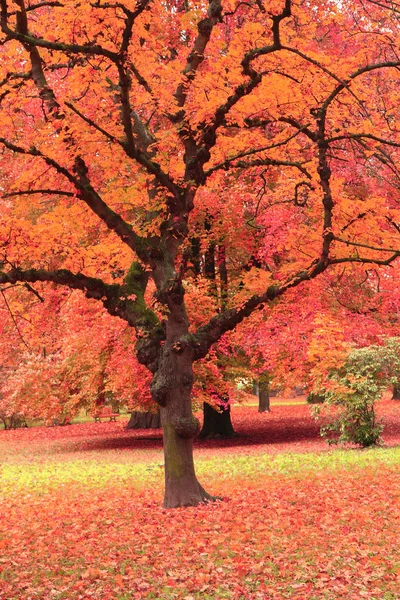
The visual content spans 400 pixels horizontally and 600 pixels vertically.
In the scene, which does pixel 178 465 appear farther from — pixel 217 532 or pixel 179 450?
pixel 217 532

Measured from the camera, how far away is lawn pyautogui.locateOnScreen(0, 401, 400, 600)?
646 cm

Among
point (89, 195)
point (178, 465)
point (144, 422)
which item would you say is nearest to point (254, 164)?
point (89, 195)

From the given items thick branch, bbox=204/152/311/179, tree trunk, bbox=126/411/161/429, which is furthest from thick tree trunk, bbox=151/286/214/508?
tree trunk, bbox=126/411/161/429

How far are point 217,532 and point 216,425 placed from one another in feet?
55.1

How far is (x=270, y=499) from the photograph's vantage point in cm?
1097

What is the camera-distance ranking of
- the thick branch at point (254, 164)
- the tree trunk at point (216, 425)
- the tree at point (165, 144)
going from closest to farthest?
1. the tree at point (165, 144)
2. the thick branch at point (254, 164)
3. the tree trunk at point (216, 425)

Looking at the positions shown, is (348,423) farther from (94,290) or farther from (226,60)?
(226,60)

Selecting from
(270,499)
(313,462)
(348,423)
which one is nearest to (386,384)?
(348,423)

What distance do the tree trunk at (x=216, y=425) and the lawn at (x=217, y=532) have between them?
24.1ft

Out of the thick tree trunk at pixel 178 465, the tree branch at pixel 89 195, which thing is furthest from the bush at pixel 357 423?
the tree branch at pixel 89 195

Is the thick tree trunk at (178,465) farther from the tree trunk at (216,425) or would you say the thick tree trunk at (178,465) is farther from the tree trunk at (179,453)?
the tree trunk at (216,425)

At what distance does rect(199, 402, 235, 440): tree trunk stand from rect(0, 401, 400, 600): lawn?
7.34 meters

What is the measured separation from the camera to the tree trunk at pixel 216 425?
2519cm

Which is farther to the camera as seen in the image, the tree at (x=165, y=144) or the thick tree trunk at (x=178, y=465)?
the thick tree trunk at (x=178, y=465)
